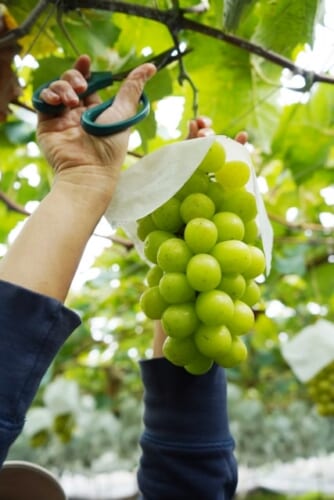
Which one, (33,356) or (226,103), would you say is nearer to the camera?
(33,356)

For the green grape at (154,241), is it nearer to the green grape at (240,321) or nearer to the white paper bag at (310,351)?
the green grape at (240,321)

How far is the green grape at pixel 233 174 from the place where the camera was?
530 millimetres

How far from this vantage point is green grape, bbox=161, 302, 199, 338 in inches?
18.5

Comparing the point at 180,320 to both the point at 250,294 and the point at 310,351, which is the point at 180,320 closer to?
the point at 250,294

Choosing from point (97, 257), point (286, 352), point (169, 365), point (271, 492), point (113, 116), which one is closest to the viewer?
point (113, 116)

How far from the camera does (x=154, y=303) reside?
20.0 inches

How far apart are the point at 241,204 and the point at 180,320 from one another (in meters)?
0.13

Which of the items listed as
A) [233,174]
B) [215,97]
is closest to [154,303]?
[233,174]

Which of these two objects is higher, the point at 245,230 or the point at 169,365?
the point at 245,230

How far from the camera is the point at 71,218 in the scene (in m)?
0.46

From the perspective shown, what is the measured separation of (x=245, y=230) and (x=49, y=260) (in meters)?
0.20

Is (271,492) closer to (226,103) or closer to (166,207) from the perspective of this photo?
(226,103)

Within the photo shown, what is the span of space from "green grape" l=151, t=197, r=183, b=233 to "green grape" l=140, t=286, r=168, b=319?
0.06 m

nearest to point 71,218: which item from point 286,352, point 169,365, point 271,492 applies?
point 169,365
